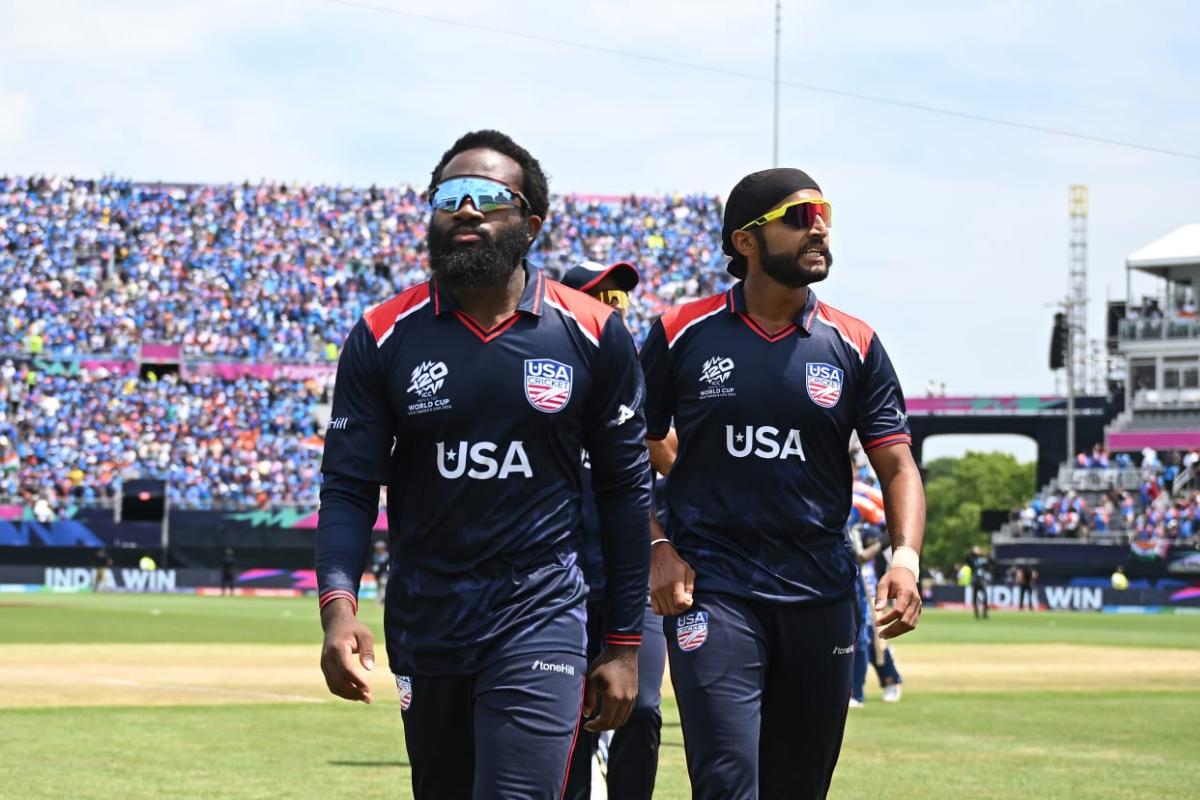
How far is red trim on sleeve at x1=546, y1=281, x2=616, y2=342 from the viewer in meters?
5.78

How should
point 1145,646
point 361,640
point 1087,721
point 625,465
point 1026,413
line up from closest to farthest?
point 361,640, point 625,465, point 1087,721, point 1145,646, point 1026,413

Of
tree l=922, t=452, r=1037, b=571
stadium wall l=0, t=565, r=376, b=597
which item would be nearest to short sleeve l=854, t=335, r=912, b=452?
stadium wall l=0, t=565, r=376, b=597

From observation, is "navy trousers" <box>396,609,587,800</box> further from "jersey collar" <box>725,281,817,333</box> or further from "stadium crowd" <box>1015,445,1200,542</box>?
"stadium crowd" <box>1015,445,1200,542</box>

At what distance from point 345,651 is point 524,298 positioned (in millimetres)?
1214

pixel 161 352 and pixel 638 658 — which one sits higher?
pixel 161 352

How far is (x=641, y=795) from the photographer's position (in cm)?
805

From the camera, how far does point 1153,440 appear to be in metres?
76.5

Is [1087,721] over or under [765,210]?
under

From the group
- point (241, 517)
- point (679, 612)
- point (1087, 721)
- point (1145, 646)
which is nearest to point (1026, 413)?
point (241, 517)

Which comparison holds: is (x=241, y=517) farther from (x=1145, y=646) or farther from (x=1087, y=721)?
(x=1087, y=721)

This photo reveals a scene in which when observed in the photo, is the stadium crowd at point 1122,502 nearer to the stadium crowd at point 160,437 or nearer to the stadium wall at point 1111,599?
the stadium wall at point 1111,599

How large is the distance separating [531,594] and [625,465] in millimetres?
531

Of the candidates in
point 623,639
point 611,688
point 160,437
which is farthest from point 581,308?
point 160,437

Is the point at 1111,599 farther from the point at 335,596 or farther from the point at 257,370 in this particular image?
the point at 335,596
